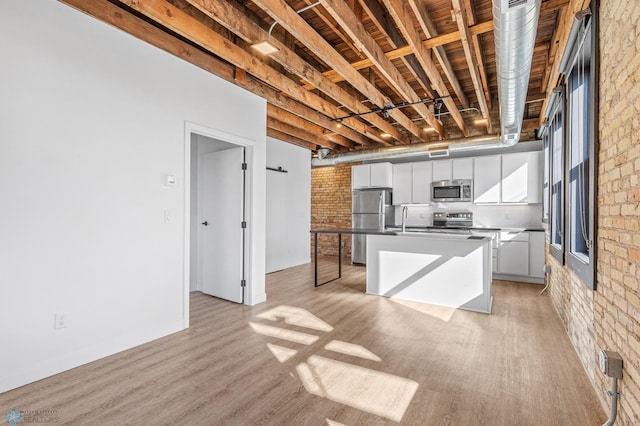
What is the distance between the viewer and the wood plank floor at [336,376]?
1.88 m

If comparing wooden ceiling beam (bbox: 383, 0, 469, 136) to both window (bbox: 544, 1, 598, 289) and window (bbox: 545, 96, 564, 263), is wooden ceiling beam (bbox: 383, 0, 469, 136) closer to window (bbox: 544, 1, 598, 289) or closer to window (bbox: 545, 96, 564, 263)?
window (bbox: 544, 1, 598, 289)

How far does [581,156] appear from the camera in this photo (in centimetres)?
252

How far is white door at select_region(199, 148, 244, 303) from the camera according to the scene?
411cm

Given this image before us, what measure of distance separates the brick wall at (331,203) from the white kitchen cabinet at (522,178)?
3.71 meters

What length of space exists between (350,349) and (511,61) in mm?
2878

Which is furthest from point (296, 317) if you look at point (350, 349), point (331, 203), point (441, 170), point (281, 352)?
point (331, 203)

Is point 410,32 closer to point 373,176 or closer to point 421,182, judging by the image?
point 421,182

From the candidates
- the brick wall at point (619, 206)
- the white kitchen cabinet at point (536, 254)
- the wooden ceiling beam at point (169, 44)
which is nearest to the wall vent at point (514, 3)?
the brick wall at point (619, 206)

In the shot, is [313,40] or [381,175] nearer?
[313,40]

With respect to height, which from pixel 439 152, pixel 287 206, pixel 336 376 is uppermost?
pixel 439 152

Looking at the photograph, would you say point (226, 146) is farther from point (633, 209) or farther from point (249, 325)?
point (633, 209)

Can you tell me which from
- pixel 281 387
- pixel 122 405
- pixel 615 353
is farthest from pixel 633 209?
pixel 122 405

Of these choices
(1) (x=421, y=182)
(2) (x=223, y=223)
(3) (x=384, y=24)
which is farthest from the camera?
(1) (x=421, y=182)

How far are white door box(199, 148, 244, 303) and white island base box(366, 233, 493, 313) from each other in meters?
1.93
